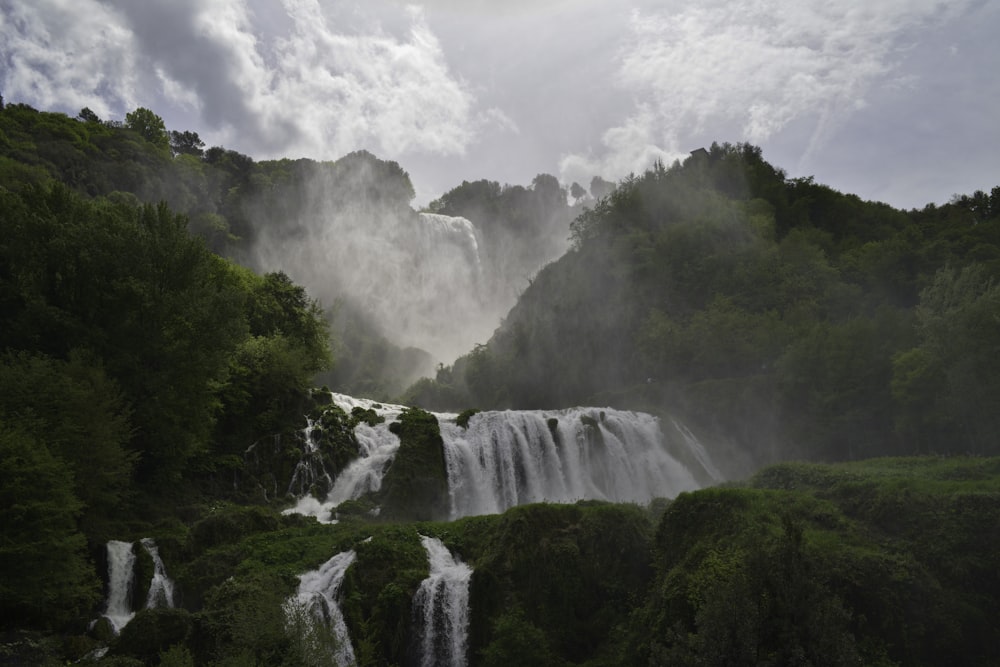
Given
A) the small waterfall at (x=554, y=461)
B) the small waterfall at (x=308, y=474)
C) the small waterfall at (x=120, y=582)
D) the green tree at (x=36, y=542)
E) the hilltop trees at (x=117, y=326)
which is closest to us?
the green tree at (x=36, y=542)

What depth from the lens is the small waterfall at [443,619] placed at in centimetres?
1784

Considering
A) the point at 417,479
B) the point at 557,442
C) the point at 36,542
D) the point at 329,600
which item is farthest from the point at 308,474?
the point at 36,542

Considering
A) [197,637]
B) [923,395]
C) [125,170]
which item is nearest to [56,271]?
Answer: [197,637]

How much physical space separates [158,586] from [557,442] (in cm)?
2158

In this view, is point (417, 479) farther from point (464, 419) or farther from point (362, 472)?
point (464, 419)

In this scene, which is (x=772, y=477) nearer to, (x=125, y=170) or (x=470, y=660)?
(x=470, y=660)

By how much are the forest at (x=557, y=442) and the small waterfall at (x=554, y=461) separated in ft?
3.56

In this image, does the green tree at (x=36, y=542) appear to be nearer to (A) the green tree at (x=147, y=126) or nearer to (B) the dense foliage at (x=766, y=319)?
(B) the dense foliage at (x=766, y=319)

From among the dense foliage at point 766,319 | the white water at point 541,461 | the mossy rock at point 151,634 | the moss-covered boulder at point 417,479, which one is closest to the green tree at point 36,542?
the mossy rock at point 151,634

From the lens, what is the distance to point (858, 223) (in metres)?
68.7

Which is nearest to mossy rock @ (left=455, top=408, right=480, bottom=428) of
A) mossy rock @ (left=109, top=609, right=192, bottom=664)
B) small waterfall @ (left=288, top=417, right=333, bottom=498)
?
small waterfall @ (left=288, top=417, right=333, bottom=498)

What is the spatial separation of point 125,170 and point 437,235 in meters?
41.7

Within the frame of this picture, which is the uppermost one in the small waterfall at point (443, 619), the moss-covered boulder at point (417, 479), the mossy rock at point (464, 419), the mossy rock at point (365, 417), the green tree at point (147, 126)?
the green tree at point (147, 126)

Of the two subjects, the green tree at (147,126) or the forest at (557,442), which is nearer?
the forest at (557,442)
